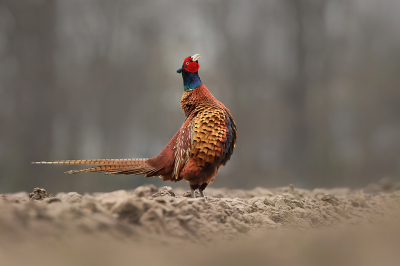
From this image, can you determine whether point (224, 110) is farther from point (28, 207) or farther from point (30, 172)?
point (30, 172)

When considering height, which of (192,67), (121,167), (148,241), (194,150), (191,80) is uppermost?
(192,67)

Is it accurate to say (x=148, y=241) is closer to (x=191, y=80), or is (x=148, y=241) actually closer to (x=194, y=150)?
(x=194, y=150)

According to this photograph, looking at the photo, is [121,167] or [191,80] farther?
[191,80]

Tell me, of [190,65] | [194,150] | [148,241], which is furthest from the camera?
[190,65]

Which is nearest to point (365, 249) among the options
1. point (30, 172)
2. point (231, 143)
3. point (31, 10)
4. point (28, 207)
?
point (28, 207)

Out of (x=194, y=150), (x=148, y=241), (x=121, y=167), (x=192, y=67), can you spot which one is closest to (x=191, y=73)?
(x=192, y=67)

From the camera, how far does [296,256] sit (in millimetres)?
936

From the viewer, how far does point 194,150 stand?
2.46 m

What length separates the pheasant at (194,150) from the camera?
2451 millimetres

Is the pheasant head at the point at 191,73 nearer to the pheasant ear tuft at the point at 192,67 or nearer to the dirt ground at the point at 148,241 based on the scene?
the pheasant ear tuft at the point at 192,67

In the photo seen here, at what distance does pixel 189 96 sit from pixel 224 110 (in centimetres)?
42

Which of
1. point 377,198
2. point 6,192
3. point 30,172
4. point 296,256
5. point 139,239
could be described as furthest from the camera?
point 30,172

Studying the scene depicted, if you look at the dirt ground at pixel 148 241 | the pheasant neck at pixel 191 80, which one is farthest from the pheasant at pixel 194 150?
the dirt ground at pixel 148 241

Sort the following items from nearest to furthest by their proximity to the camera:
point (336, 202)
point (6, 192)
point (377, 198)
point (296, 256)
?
point (296, 256), point (377, 198), point (336, 202), point (6, 192)
